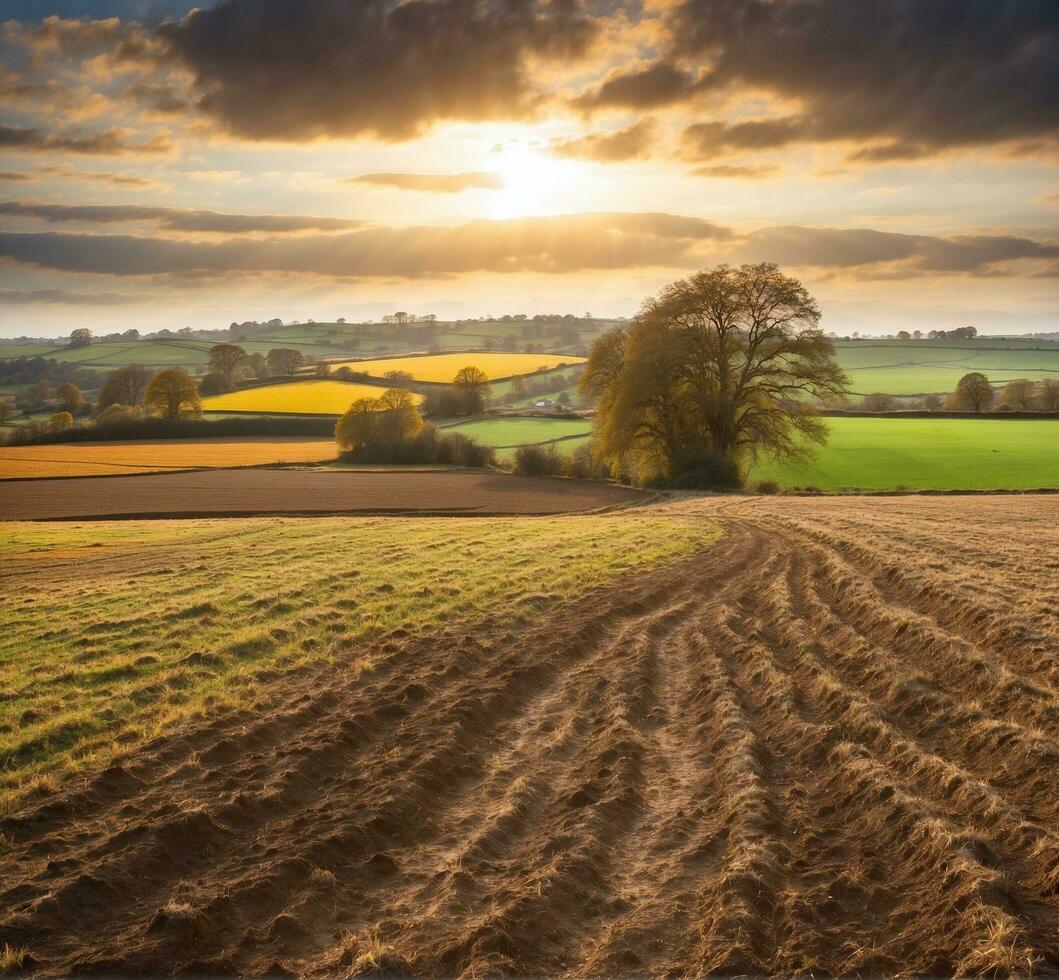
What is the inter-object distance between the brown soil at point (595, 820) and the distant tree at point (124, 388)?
105 m

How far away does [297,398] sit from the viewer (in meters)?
112

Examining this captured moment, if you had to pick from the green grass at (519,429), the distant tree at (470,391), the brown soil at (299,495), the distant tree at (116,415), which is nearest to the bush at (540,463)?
the brown soil at (299,495)

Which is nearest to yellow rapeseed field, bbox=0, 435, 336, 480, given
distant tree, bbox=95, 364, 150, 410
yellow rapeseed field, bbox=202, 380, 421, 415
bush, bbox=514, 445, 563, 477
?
yellow rapeseed field, bbox=202, 380, 421, 415

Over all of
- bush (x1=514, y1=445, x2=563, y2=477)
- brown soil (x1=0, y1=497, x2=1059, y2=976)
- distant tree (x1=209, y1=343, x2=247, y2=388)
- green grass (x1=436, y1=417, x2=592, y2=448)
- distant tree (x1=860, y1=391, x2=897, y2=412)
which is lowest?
brown soil (x1=0, y1=497, x2=1059, y2=976)

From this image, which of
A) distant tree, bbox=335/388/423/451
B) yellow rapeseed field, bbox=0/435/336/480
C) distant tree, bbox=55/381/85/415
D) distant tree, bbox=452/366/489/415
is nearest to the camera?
yellow rapeseed field, bbox=0/435/336/480

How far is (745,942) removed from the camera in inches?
256

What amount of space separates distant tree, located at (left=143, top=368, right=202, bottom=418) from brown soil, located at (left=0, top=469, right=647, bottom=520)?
3406 centimetres

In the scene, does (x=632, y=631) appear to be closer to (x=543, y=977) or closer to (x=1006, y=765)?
(x=1006, y=765)

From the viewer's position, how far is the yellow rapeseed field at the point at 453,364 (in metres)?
136

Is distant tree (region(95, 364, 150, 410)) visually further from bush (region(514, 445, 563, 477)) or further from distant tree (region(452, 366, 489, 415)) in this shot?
bush (region(514, 445, 563, 477))

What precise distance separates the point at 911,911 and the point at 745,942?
154 centimetres

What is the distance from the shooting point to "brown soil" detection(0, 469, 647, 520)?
47.7 meters

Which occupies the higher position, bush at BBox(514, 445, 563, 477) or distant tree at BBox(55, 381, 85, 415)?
distant tree at BBox(55, 381, 85, 415)

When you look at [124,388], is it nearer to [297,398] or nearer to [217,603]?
[297,398]
